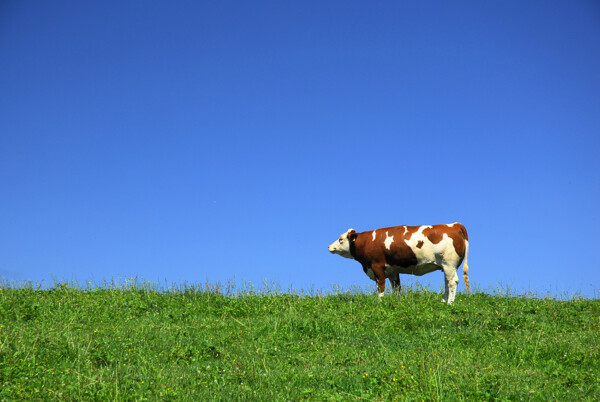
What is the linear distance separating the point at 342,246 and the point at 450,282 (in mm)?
4968

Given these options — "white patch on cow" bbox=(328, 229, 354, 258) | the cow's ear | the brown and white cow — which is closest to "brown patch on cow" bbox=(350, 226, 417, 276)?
the brown and white cow

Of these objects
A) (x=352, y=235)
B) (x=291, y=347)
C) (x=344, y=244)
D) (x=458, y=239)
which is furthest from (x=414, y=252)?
(x=291, y=347)

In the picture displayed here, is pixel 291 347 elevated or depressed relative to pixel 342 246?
depressed

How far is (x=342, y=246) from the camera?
21.3 m

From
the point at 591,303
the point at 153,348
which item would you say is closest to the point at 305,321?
the point at 153,348

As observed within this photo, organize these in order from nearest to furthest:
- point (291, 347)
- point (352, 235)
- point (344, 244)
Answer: point (291, 347), point (352, 235), point (344, 244)

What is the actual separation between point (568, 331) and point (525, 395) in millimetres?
6750

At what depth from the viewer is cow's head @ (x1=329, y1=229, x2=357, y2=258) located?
68.0 ft

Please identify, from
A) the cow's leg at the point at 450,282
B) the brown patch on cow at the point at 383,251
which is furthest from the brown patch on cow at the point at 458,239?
the brown patch on cow at the point at 383,251

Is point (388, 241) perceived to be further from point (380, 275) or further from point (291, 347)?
point (291, 347)

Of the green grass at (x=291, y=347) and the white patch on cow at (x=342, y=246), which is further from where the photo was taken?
the white patch on cow at (x=342, y=246)

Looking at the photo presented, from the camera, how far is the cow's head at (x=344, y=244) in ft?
68.0

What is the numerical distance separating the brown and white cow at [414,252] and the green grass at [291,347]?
1.07 m

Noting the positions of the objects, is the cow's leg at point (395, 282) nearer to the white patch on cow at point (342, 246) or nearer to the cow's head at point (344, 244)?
the cow's head at point (344, 244)
